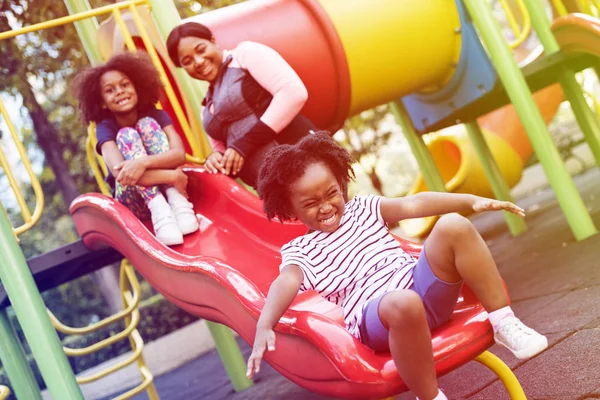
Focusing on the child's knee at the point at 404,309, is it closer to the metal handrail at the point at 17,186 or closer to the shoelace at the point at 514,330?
the shoelace at the point at 514,330

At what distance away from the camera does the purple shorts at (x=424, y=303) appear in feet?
6.20

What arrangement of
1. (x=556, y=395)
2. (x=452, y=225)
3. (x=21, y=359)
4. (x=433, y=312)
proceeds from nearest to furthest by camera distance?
(x=452, y=225) < (x=433, y=312) < (x=556, y=395) < (x=21, y=359)

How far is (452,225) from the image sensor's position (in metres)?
1.83

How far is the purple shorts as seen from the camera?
1890 millimetres

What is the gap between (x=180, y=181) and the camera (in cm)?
359

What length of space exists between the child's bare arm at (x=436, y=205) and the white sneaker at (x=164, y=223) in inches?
59.6

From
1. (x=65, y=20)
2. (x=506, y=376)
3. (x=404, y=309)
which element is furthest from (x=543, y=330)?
(x=65, y=20)

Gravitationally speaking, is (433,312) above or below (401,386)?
above

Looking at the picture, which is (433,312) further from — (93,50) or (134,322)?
(93,50)

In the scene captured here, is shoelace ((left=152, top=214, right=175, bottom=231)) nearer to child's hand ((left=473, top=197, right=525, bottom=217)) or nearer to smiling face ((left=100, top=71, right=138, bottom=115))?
smiling face ((left=100, top=71, right=138, bottom=115))

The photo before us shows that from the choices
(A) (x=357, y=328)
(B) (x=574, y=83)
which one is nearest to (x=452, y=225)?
(A) (x=357, y=328)

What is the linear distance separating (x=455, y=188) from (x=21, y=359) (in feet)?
17.4

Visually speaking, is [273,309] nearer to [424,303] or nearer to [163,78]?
[424,303]

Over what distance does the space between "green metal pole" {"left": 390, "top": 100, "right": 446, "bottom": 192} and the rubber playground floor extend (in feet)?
2.82
